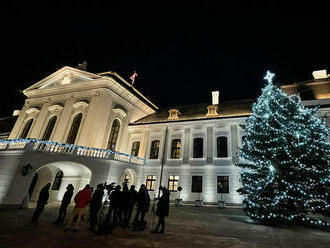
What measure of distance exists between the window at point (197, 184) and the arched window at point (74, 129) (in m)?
13.1

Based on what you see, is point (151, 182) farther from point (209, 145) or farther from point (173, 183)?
point (209, 145)

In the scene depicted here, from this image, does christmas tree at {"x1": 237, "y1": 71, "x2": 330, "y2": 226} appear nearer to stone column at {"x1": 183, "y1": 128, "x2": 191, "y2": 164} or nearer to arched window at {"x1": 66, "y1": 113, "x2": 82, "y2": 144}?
stone column at {"x1": 183, "y1": 128, "x2": 191, "y2": 164}

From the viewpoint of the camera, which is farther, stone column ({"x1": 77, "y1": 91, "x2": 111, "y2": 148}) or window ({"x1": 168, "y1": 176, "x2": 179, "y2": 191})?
window ({"x1": 168, "y1": 176, "x2": 179, "y2": 191})

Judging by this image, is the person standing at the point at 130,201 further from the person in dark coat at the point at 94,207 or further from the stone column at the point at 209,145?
the stone column at the point at 209,145

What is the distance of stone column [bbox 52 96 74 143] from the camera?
20766 mm

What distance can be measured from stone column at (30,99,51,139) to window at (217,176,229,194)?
20306 mm

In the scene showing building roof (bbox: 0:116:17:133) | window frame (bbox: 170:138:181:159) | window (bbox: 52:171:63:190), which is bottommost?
window (bbox: 52:171:63:190)

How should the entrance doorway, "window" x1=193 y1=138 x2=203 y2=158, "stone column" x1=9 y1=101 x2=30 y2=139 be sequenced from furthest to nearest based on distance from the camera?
"stone column" x1=9 y1=101 x2=30 y2=139
"window" x1=193 y1=138 x2=203 y2=158
the entrance doorway

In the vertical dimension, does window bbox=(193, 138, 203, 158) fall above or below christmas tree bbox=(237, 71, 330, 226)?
above

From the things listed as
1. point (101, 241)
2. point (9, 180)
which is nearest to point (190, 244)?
point (101, 241)

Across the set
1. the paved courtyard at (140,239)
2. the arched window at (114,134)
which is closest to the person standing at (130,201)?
the paved courtyard at (140,239)

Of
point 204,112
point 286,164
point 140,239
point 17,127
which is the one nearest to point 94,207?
A: point 140,239

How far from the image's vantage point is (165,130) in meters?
22.4

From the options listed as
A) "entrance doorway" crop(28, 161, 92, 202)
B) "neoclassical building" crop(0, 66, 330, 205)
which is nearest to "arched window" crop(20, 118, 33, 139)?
"neoclassical building" crop(0, 66, 330, 205)
